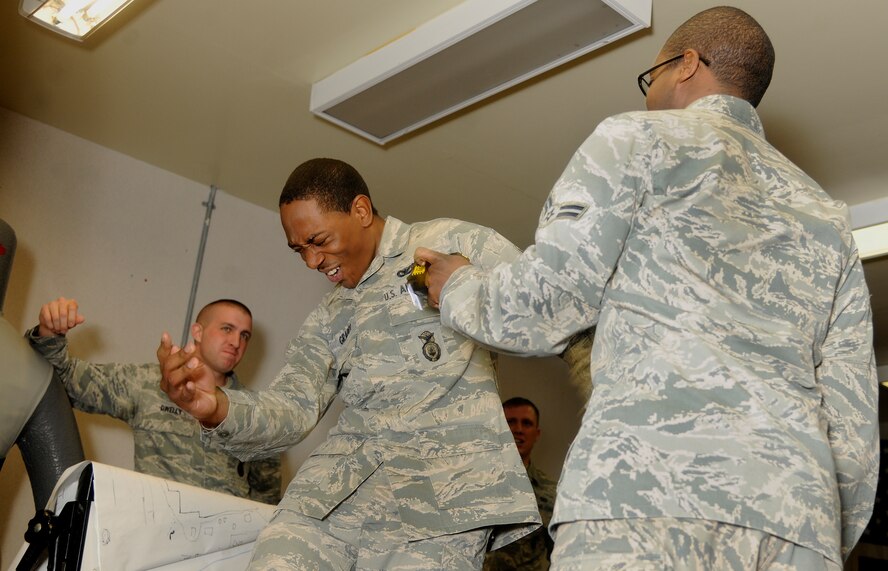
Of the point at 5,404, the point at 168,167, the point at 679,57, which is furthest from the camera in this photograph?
the point at 168,167

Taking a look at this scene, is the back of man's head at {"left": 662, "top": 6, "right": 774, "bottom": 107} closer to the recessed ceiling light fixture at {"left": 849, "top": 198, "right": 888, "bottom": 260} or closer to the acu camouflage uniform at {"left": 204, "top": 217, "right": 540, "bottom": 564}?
the acu camouflage uniform at {"left": 204, "top": 217, "right": 540, "bottom": 564}

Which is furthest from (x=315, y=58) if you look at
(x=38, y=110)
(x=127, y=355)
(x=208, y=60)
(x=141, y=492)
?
(x=141, y=492)

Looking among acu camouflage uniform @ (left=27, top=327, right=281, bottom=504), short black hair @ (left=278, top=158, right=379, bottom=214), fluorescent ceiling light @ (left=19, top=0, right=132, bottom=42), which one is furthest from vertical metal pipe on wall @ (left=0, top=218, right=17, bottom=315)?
short black hair @ (left=278, top=158, right=379, bottom=214)

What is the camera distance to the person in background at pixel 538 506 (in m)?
4.73

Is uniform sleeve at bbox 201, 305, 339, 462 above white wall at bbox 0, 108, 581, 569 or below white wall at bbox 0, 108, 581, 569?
below

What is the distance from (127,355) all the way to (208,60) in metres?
1.55

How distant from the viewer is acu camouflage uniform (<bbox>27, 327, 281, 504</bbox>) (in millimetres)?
3623

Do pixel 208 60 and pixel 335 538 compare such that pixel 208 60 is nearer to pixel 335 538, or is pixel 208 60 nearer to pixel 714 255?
pixel 335 538

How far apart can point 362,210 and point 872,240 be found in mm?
3296

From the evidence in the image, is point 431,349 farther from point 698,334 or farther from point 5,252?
point 5,252

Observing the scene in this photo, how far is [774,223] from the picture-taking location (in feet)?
4.62

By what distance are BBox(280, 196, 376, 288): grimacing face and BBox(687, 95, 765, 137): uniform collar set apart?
105cm

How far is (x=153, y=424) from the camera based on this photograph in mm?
3672

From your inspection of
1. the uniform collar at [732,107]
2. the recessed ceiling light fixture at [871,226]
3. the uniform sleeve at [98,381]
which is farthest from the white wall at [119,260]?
the uniform collar at [732,107]
